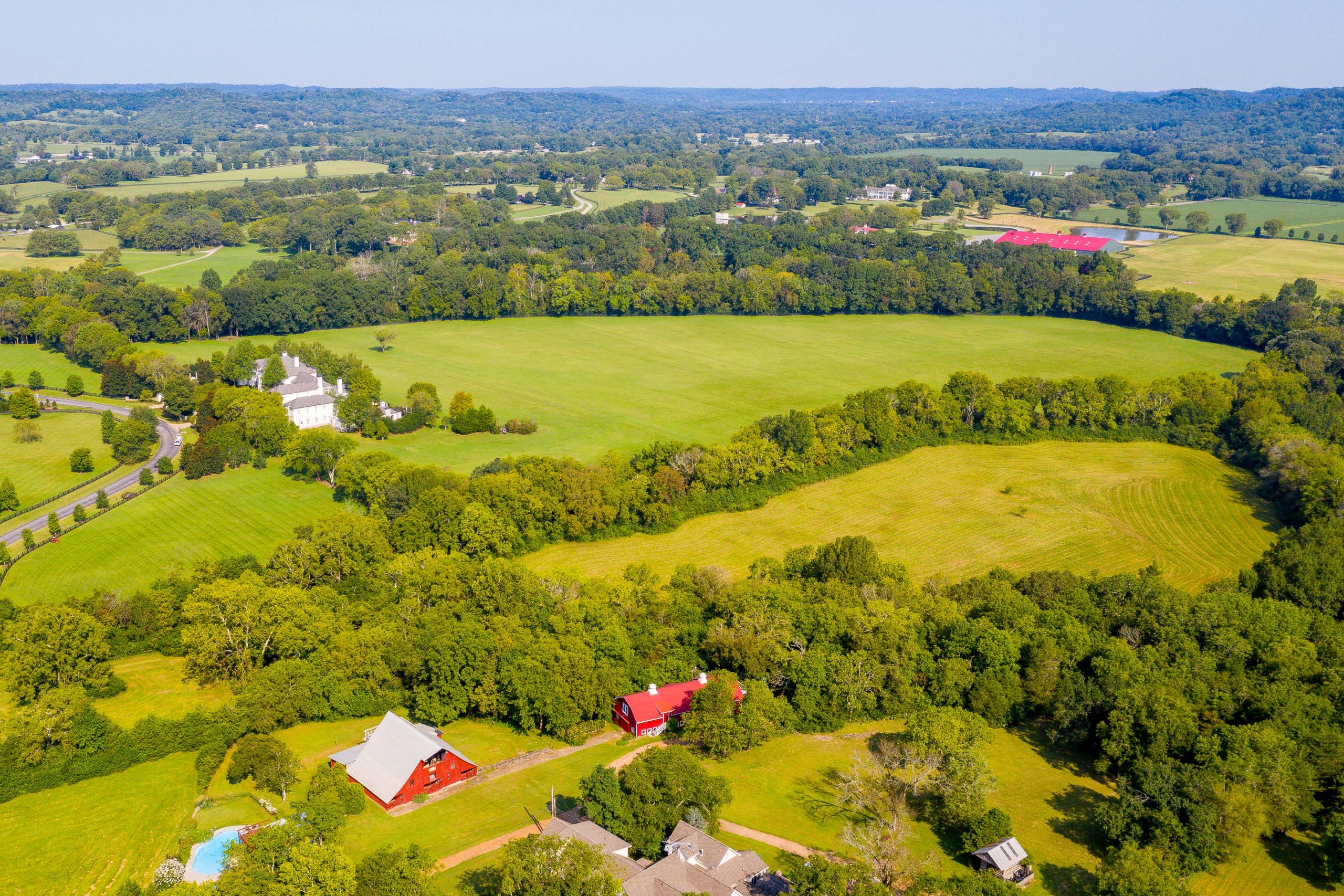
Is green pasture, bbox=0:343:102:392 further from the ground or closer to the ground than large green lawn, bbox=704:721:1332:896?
further from the ground

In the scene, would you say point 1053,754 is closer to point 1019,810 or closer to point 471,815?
point 1019,810

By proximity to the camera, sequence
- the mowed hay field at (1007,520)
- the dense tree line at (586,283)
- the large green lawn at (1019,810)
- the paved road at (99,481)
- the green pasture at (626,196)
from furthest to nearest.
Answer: the green pasture at (626,196) < the dense tree line at (586,283) < the paved road at (99,481) < the mowed hay field at (1007,520) < the large green lawn at (1019,810)

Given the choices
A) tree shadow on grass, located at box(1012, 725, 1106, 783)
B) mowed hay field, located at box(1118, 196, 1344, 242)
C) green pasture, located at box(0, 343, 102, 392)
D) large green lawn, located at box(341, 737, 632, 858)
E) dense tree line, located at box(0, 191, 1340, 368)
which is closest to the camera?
large green lawn, located at box(341, 737, 632, 858)

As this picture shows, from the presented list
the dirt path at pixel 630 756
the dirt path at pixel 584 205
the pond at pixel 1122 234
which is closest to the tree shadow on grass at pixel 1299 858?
the dirt path at pixel 630 756

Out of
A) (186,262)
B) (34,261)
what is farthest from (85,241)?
(186,262)

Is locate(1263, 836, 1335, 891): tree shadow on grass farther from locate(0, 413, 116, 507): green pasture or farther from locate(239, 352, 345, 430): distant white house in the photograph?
locate(0, 413, 116, 507): green pasture

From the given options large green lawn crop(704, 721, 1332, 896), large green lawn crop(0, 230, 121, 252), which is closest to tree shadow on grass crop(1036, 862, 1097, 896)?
large green lawn crop(704, 721, 1332, 896)

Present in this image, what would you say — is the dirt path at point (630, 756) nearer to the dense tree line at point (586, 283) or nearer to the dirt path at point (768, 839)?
the dirt path at point (768, 839)
